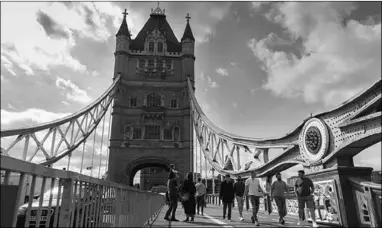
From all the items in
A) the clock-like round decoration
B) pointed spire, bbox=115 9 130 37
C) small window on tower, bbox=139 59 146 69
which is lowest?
the clock-like round decoration

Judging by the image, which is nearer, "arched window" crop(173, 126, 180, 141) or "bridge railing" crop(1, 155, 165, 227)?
"bridge railing" crop(1, 155, 165, 227)

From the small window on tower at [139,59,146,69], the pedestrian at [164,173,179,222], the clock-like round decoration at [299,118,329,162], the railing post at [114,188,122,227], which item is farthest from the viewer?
the small window on tower at [139,59,146,69]

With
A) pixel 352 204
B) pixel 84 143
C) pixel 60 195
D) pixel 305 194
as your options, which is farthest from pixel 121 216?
pixel 84 143

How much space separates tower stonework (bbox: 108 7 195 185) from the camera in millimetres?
33375

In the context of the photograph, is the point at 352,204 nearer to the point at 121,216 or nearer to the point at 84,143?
the point at 121,216

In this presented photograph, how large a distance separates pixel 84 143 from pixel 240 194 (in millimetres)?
24634

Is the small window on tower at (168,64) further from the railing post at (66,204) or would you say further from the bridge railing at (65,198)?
the railing post at (66,204)

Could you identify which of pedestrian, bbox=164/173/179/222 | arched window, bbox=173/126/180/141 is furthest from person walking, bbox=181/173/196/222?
arched window, bbox=173/126/180/141

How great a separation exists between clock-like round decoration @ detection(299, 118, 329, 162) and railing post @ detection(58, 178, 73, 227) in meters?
8.29

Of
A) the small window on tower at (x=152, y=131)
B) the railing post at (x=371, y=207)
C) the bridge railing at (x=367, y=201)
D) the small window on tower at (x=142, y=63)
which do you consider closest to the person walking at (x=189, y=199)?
the bridge railing at (x=367, y=201)

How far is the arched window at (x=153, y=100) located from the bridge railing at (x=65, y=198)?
30934 mm

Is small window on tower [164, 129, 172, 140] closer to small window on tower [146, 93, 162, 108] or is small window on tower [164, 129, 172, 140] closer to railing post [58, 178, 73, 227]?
small window on tower [146, 93, 162, 108]

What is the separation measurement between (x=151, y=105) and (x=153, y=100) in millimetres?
817

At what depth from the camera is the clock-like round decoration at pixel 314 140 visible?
29.8 ft
